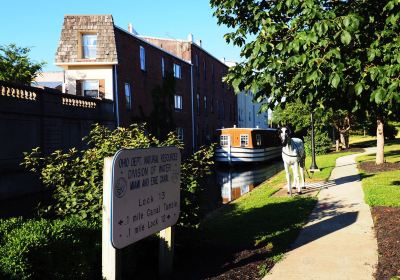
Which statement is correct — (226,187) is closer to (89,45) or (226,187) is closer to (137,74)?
(137,74)

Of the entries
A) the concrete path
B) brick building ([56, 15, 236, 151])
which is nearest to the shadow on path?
the concrete path

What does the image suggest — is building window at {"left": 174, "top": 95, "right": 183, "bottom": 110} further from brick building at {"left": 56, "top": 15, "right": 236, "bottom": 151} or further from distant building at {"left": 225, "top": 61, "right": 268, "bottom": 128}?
distant building at {"left": 225, "top": 61, "right": 268, "bottom": 128}

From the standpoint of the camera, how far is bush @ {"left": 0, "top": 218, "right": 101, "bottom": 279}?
4488 millimetres

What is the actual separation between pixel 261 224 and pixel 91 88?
80.9 ft

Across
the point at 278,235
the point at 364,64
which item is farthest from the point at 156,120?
the point at 364,64

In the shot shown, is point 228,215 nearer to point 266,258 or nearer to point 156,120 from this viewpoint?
point 266,258

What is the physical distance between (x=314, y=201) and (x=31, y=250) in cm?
1001

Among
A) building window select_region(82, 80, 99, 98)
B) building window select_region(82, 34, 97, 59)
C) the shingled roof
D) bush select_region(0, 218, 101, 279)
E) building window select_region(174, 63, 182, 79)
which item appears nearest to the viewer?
bush select_region(0, 218, 101, 279)

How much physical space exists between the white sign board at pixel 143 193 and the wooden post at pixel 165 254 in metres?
0.26

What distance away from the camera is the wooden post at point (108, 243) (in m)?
5.08

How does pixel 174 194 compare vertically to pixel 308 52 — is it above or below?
below

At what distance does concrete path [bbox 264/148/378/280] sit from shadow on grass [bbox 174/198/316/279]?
329mm

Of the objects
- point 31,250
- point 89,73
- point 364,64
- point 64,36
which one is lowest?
point 31,250

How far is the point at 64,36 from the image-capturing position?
3195cm
